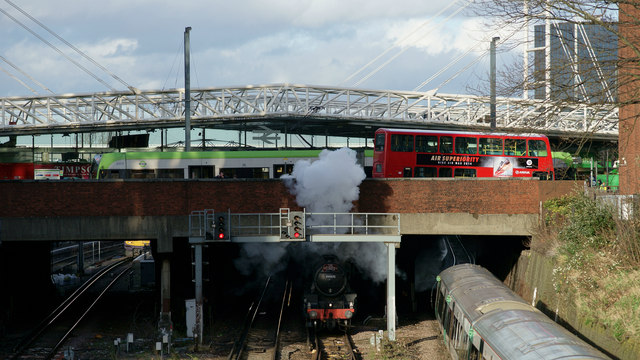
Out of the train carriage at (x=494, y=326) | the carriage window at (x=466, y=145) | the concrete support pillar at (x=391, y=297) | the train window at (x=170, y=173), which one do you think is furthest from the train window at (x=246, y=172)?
the train carriage at (x=494, y=326)

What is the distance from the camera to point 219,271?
3359cm

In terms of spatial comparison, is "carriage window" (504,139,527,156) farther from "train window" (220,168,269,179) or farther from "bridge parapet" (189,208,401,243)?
"train window" (220,168,269,179)

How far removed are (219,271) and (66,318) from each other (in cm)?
861

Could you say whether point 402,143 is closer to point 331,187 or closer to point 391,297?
point 331,187

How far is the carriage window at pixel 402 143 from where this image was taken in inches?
1264

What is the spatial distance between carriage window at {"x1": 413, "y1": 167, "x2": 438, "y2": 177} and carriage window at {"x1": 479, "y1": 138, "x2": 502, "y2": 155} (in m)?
3.08

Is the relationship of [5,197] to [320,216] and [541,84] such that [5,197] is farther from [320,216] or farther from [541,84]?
[541,84]

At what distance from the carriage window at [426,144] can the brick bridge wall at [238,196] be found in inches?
235

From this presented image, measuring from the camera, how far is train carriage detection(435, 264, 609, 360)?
11703 millimetres

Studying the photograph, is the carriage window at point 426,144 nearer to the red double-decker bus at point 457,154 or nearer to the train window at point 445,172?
the red double-decker bus at point 457,154

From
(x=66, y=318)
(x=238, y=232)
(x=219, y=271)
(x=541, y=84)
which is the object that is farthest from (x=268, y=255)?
(x=541, y=84)

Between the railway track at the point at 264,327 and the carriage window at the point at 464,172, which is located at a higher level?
the carriage window at the point at 464,172

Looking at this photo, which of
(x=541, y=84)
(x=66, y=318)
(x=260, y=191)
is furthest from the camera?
(x=66, y=318)

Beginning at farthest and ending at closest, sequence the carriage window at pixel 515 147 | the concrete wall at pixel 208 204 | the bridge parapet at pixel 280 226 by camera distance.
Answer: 1. the carriage window at pixel 515 147
2. the concrete wall at pixel 208 204
3. the bridge parapet at pixel 280 226
